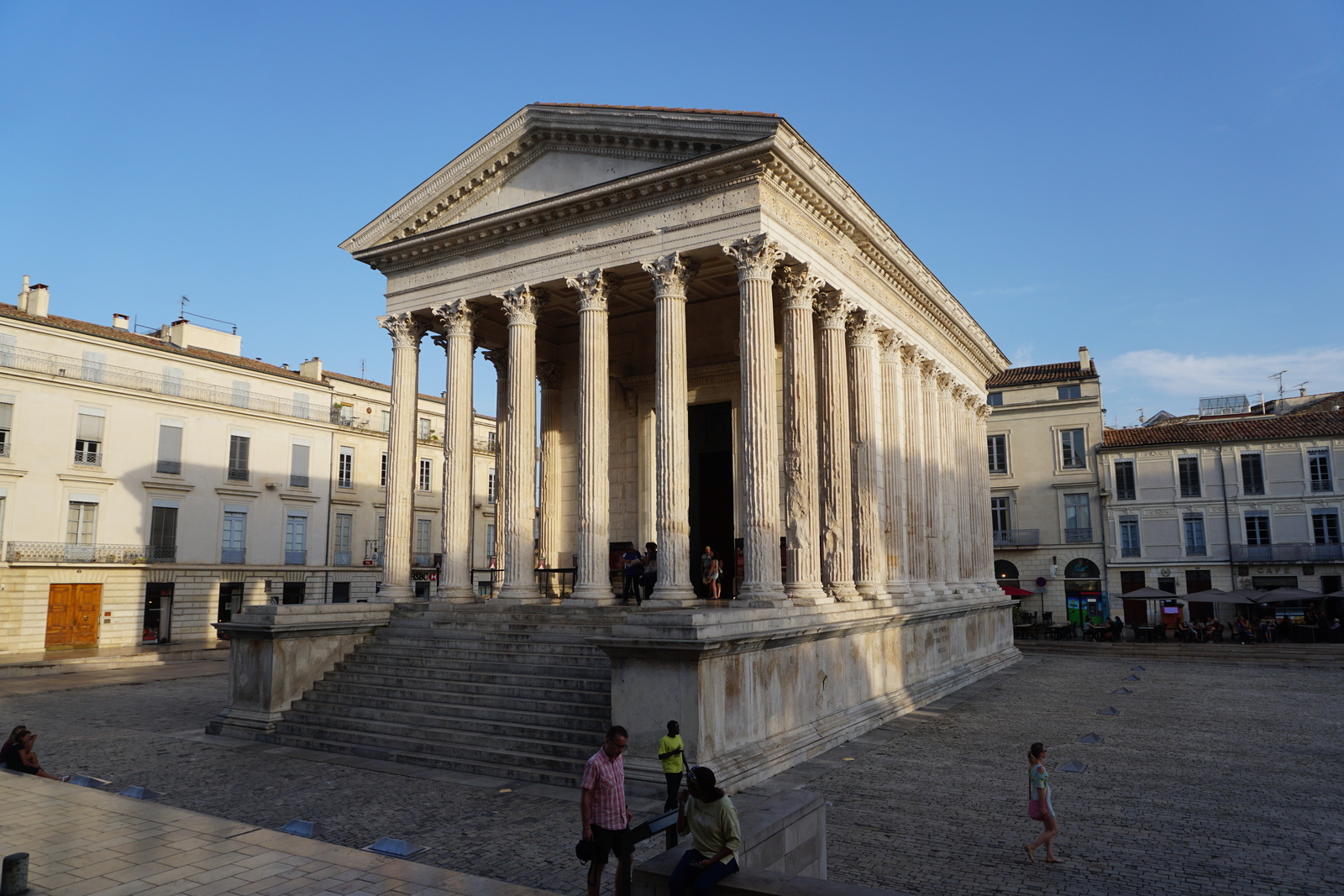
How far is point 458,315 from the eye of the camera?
19000 mm

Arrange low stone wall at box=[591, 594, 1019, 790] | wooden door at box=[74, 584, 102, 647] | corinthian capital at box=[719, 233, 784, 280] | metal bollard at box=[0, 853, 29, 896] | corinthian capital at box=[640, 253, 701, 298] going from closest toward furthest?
1. metal bollard at box=[0, 853, 29, 896]
2. low stone wall at box=[591, 594, 1019, 790]
3. corinthian capital at box=[719, 233, 784, 280]
4. corinthian capital at box=[640, 253, 701, 298]
5. wooden door at box=[74, 584, 102, 647]

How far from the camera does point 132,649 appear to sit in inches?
1304

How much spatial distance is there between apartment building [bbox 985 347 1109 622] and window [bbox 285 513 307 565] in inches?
1262

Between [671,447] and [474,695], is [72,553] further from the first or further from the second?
[671,447]

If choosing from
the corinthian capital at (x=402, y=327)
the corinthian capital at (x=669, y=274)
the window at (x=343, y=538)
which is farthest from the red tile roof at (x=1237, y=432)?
the window at (x=343, y=538)

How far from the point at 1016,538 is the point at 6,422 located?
42.8m

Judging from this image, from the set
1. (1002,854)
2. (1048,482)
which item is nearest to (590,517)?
(1002,854)

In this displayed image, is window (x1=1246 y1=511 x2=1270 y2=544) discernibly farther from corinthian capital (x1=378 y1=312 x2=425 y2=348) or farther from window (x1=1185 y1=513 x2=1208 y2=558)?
corinthian capital (x1=378 y1=312 x2=425 y2=348)

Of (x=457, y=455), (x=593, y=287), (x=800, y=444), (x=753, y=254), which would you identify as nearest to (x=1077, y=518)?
(x=800, y=444)

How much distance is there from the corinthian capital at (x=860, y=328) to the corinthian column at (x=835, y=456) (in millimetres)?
965

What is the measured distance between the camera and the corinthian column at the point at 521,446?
1745cm

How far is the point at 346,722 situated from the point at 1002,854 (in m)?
10.1

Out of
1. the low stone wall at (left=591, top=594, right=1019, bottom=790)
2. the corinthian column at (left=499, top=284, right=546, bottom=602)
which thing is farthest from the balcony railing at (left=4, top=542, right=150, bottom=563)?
A: the low stone wall at (left=591, top=594, right=1019, bottom=790)

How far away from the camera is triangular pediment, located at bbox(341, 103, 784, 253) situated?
15.7 m
